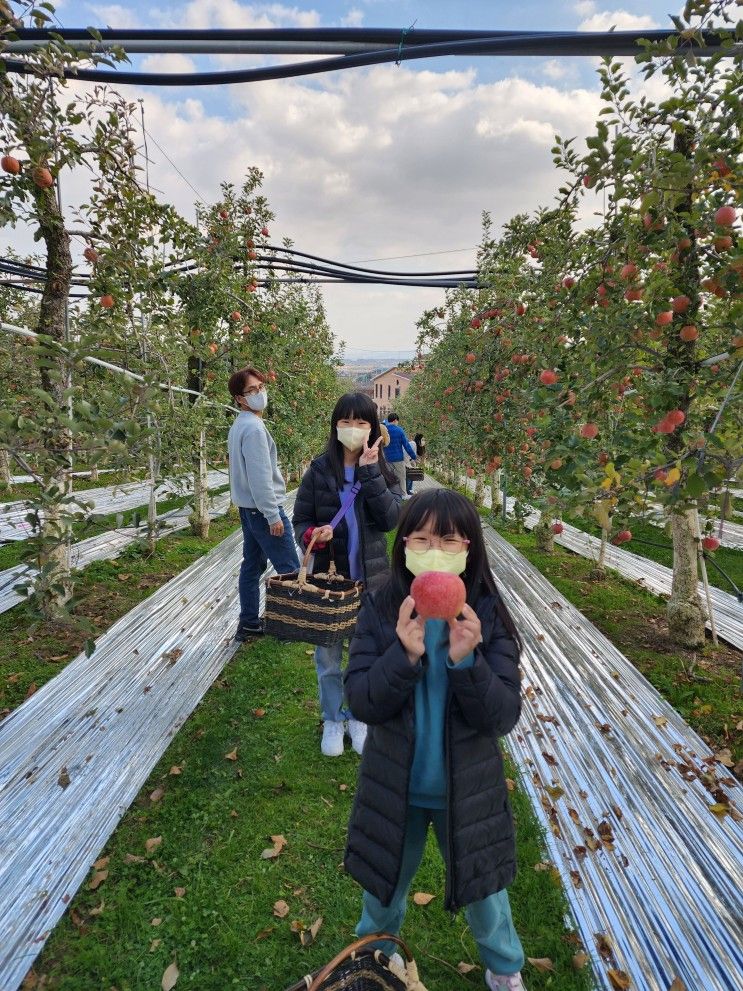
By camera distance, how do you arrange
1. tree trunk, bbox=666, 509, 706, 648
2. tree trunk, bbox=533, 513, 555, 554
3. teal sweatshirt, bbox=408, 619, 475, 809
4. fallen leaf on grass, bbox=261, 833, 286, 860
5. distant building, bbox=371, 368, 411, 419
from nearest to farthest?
teal sweatshirt, bbox=408, 619, 475, 809 < fallen leaf on grass, bbox=261, 833, 286, 860 < tree trunk, bbox=666, 509, 706, 648 < tree trunk, bbox=533, 513, 555, 554 < distant building, bbox=371, 368, 411, 419

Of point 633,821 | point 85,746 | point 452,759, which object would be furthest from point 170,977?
point 633,821

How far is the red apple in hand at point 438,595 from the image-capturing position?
129cm

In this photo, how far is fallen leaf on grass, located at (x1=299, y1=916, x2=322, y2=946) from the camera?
2037mm

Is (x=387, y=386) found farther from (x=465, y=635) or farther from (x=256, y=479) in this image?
(x=465, y=635)

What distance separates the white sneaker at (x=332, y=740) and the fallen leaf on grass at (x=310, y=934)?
979 millimetres

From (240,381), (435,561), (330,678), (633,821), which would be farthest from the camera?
(240,381)

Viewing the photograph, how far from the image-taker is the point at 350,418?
106 inches

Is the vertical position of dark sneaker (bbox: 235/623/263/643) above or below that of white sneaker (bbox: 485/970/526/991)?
below

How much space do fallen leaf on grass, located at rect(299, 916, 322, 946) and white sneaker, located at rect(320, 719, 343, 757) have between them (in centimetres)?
98

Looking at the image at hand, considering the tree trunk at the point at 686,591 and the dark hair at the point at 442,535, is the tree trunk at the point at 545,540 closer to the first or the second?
the tree trunk at the point at 686,591

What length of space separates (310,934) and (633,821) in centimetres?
161

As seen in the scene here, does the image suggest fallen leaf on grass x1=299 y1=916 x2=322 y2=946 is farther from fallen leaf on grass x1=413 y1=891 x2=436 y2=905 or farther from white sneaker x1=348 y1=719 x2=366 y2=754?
white sneaker x1=348 y1=719 x2=366 y2=754

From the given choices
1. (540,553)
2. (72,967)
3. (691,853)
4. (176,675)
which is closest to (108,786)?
(72,967)

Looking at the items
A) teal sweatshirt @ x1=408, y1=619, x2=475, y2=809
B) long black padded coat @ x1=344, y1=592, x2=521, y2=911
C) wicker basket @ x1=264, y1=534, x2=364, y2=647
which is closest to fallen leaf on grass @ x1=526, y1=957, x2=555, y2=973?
long black padded coat @ x1=344, y1=592, x2=521, y2=911
